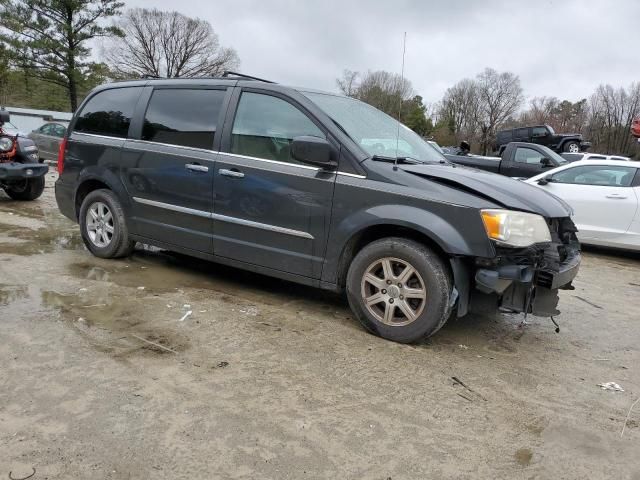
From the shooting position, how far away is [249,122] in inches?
175

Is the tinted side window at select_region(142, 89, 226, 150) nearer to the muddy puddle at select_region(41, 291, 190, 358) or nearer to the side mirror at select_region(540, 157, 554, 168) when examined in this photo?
the muddy puddle at select_region(41, 291, 190, 358)

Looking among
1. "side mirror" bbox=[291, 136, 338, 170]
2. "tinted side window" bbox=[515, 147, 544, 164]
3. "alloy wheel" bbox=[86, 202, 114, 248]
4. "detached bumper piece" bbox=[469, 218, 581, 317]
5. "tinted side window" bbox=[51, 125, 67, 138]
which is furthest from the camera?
"tinted side window" bbox=[51, 125, 67, 138]

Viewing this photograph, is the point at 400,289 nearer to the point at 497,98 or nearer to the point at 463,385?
the point at 463,385

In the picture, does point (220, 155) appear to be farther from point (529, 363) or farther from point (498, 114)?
point (498, 114)

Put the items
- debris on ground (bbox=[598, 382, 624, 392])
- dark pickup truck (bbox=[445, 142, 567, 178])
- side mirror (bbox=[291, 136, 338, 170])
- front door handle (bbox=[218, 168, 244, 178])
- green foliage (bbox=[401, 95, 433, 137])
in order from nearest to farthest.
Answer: debris on ground (bbox=[598, 382, 624, 392]) < side mirror (bbox=[291, 136, 338, 170]) < front door handle (bbox=[218, 168, 244, 178]) < dark pickup truck (bbox=[445, 142, 567, 178]) < green foliage (bbox=[401, 95, 433, 137])

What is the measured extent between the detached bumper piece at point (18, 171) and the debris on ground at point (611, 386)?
869cm

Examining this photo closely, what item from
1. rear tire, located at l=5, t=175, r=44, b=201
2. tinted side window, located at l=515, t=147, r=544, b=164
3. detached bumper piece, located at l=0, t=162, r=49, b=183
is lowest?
rear tire, located at l=5, t=175, r=44, b=201

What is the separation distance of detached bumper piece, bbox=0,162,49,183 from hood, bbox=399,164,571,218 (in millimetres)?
7247

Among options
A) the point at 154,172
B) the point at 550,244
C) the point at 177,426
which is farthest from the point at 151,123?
the point at 550,244

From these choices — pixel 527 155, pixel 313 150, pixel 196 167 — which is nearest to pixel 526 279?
pixel 313 150

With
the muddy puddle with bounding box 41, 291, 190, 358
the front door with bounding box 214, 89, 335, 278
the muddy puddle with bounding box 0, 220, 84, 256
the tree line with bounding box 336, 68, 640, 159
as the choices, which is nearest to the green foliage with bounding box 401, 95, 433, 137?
the tree line with bounding box 336, 68, 640, 159

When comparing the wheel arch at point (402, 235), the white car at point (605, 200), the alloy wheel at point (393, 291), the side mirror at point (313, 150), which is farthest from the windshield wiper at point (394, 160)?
the white car at point (605, 200)

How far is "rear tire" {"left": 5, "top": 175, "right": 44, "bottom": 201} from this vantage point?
9363 mm

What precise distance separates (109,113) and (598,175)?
704cm
